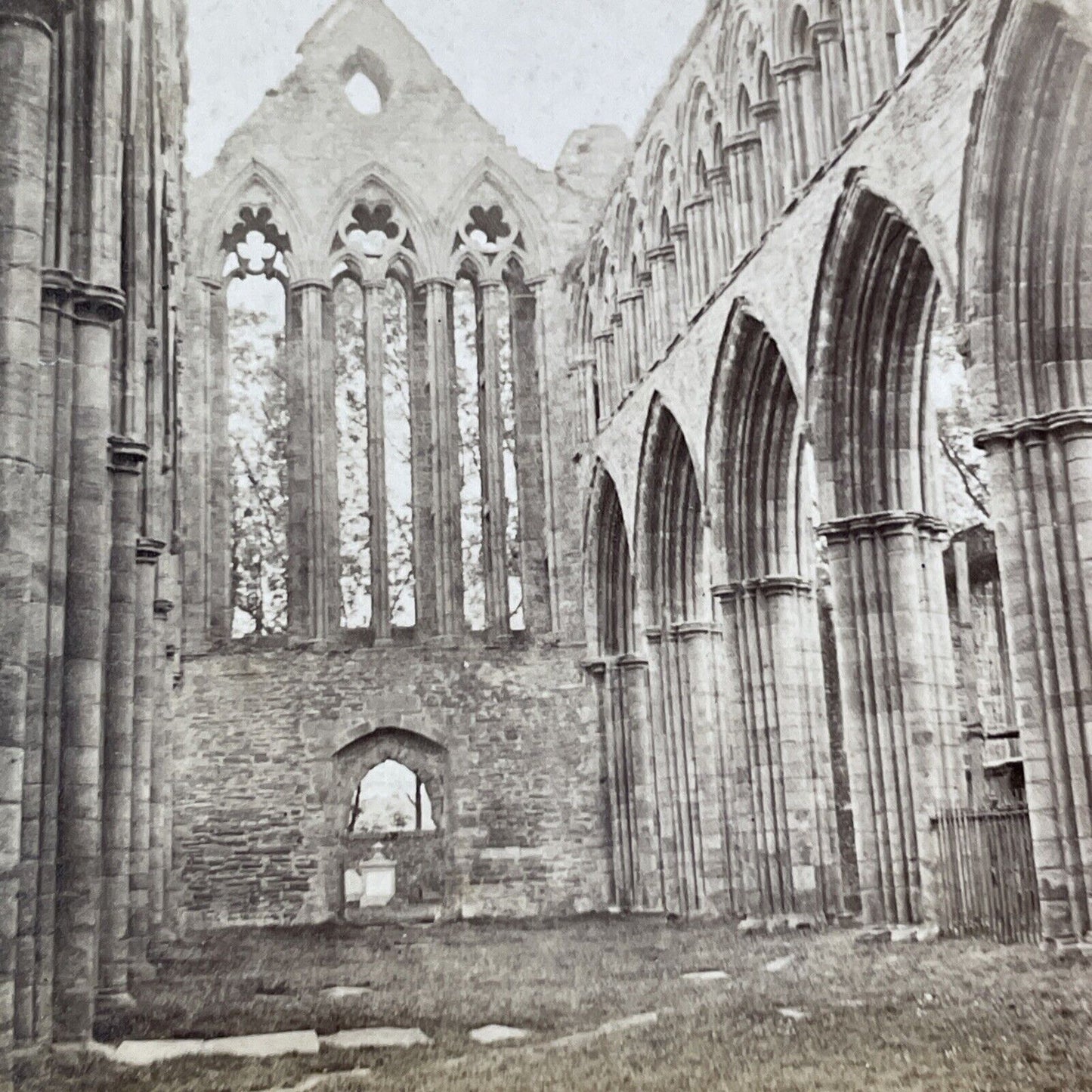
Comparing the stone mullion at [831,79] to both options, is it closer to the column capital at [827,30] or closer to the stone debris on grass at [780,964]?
the column capital at [827,30]

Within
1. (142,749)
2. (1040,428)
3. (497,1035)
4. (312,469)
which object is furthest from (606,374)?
(497,1035)

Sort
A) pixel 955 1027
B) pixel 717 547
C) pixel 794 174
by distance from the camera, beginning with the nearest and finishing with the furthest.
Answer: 1. pixel 955 1027
2. pixel 794 174
3. pixel 717 547

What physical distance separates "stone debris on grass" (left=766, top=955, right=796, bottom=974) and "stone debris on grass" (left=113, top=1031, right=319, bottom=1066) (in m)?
3.86

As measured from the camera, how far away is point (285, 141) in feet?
69.6

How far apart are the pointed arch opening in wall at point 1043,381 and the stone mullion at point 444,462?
10737 millimetres

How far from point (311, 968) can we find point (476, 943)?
2.65 metres

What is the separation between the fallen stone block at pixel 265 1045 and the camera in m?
7.30

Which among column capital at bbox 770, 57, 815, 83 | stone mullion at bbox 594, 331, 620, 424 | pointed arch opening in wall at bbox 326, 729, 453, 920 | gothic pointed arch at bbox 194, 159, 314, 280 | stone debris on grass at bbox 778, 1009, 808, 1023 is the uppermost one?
gothic pointed arch at bbox 194, 159, 314, 280

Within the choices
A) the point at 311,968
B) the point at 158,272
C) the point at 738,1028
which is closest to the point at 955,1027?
the point at 738,1028

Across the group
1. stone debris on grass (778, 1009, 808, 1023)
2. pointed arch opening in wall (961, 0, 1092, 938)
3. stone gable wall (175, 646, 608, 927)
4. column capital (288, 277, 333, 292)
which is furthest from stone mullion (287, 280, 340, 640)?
stone debris on grass (778, 1009, 808, 1023)

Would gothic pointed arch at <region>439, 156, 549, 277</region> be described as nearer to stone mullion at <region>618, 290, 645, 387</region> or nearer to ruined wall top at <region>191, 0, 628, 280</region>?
ruined wall top at <region>191, 0, 628, 280</region>

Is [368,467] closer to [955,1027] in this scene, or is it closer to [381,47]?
[381,47]

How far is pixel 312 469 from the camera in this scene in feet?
66.6

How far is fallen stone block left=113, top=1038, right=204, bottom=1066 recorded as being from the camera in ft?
23.7
